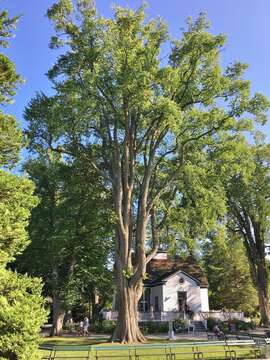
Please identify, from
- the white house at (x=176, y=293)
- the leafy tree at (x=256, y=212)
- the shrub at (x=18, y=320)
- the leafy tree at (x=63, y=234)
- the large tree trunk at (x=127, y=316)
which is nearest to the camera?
the shrub at (x=18, y=320)

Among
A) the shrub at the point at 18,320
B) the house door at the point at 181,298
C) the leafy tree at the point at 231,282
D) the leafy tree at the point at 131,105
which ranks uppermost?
the leafy tree at the point at 131,105

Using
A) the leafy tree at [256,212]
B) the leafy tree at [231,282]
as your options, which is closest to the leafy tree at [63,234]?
the leafy tree at [256,212]

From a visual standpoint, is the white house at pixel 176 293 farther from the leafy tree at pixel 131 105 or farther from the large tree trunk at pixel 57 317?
the leafy tree at pixel 131 105

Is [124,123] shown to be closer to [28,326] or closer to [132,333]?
[132,333]

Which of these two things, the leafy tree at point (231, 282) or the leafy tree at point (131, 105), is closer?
the leafy tree at point (131, 105)

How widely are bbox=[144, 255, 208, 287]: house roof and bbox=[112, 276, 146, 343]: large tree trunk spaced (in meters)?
16.5

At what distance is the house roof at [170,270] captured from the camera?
39.4 metres

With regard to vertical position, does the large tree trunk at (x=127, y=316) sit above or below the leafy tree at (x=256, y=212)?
below

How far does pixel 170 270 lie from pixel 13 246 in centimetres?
3178

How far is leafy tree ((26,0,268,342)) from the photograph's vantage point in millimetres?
21750

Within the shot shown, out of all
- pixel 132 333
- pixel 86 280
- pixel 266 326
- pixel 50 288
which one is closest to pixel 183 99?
pixel 132 333

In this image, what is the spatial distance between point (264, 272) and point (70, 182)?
71.6ft

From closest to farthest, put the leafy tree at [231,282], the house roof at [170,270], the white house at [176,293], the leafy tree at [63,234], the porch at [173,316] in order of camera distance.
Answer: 1. the leafy tree at [63,234]
2. the porch at [173,316]
3. the white house at [176,293]
4. the house roof at [170,270]
5. the leafy tree at [231,282]

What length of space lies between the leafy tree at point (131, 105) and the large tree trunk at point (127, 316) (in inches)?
2.0
